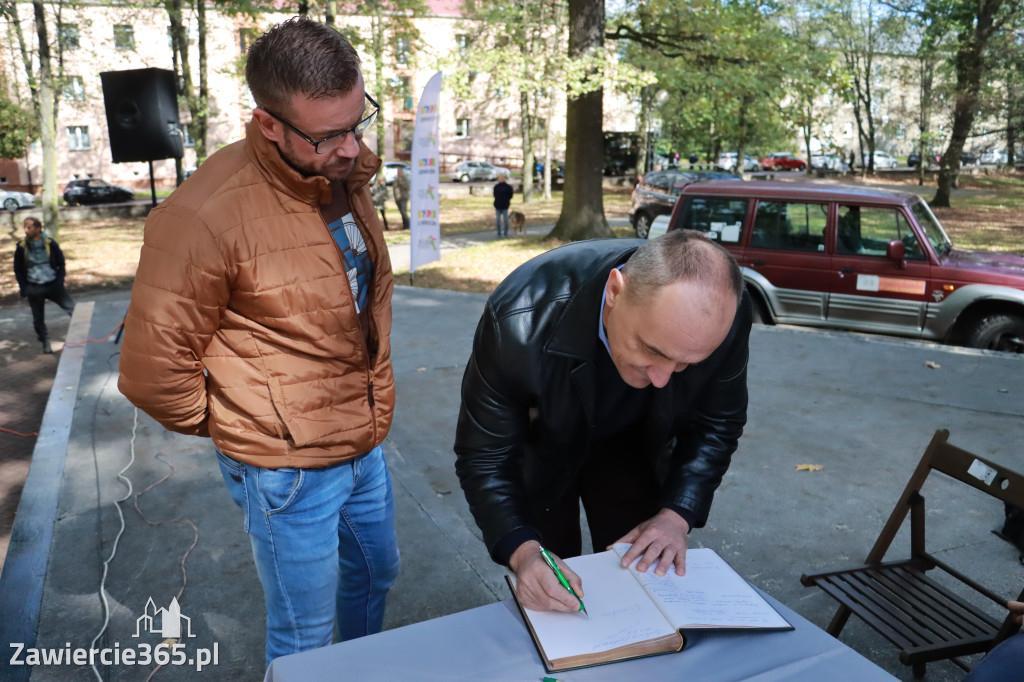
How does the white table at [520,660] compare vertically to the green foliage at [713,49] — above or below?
below

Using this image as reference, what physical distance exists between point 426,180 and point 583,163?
5291 mm

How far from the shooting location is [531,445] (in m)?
2.21

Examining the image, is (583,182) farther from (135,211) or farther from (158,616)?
(135,211)

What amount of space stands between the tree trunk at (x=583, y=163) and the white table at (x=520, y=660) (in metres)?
13.1

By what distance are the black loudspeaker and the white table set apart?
16.7 metres

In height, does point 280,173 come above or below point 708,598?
above

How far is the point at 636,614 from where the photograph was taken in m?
1.67

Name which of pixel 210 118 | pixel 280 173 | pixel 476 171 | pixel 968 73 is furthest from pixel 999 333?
pixel 210 118

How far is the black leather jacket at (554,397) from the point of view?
195 centimetres

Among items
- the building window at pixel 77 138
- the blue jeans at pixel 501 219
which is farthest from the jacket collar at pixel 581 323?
the building window at pixel 77 138

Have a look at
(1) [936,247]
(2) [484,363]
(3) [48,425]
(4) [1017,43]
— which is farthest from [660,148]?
(2) [484,363]

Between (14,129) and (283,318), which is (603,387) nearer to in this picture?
(283,318)

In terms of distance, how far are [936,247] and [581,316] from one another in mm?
6775

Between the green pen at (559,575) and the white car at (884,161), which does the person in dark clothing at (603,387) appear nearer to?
the green pen at (559,575)
